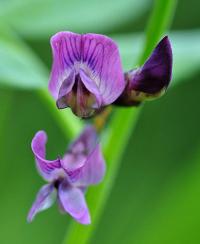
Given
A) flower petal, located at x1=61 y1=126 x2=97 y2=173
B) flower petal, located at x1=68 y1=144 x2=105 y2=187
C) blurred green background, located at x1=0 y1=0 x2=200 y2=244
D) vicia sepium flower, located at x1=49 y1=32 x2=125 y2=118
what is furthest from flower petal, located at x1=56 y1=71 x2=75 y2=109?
blurred green background, located at x1=0 y1=0 x2=200 y2=244

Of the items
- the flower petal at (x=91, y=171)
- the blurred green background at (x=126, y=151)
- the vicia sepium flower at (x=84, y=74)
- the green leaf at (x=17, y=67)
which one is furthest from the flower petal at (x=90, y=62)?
the blurred green background at (x=126, y=151)

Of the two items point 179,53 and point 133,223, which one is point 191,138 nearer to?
point 133,223

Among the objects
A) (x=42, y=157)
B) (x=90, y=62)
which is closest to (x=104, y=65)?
(x=90, y=62)

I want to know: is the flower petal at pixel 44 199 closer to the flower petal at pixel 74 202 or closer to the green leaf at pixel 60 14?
the flower petal at pixel 74 202

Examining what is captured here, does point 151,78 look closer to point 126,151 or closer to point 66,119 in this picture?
point 66,119

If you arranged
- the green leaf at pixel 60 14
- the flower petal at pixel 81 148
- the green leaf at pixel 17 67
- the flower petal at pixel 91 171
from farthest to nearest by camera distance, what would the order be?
the green leaf at pixel 60 14
the green leaf at pixel 17 67
the flower petal at pixel 81 148
the flower petal at pixel 91 171

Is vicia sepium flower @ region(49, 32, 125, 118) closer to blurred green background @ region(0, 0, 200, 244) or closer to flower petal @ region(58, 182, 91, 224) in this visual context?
flower petal @ region(58, 182, 91, 224)
